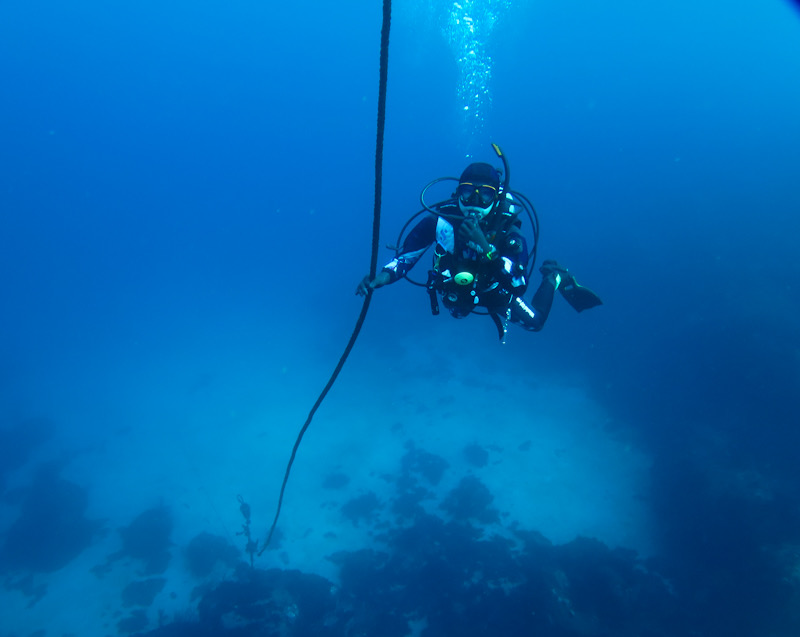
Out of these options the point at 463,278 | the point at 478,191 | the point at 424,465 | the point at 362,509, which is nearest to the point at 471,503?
the point at 424,465

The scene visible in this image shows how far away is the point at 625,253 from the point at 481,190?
84.7ft

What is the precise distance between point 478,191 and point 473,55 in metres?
103

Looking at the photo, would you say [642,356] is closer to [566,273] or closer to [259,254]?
[566,273]

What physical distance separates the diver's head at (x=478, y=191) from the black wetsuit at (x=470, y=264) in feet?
0.36

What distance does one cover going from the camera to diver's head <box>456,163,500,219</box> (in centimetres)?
412

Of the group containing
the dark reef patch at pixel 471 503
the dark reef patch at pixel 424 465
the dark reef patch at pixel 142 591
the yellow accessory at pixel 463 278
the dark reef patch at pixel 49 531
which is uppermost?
the yellow accessory at pixel 463 278

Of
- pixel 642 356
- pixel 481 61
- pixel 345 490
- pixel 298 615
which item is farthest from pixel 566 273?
pixel 481 61

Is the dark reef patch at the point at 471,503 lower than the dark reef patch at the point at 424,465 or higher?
higher

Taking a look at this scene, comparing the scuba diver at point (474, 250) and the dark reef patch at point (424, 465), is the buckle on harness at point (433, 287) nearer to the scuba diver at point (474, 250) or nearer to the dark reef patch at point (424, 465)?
the scuba diver at point (474, 250)

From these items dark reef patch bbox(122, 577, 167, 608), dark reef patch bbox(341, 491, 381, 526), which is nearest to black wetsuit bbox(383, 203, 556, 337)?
dark reef patch bbox(341, 491, 381, 526)

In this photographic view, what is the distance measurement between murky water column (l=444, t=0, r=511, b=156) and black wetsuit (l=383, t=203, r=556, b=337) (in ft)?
227

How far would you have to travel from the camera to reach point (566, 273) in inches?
254

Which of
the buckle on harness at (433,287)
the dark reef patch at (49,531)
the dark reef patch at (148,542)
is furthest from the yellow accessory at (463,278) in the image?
the dark reef patch at (49,531)

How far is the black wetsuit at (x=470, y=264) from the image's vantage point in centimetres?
410
